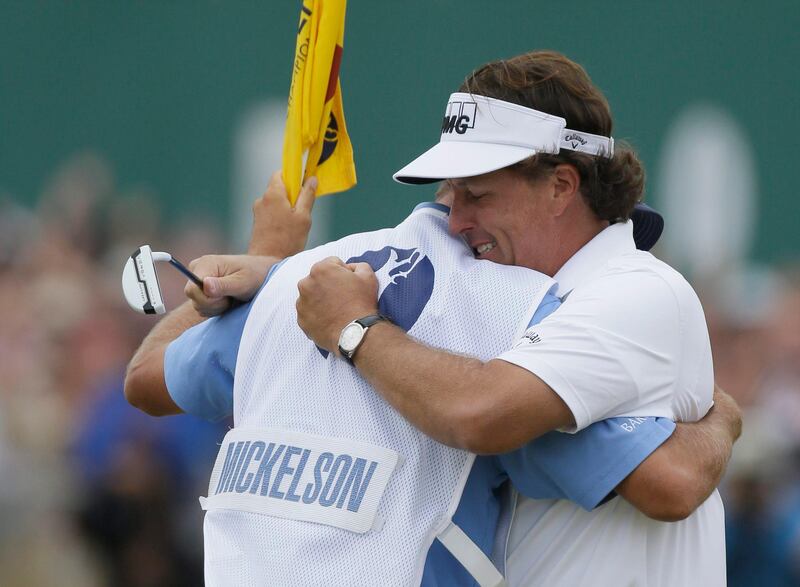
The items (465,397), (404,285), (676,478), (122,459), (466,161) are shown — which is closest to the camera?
(465,397)

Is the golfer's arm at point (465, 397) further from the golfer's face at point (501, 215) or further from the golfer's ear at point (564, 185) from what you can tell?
the golfer's ear at point (564, 185)

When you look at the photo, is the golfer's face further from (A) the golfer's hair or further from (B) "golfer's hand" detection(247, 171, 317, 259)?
(B) "golfer's hand" detection(247, 171, 317, 259)

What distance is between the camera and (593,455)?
2.67 metres

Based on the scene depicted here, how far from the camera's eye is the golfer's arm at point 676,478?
2.68 m

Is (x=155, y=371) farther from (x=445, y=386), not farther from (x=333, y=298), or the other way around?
(x=445, y=386)

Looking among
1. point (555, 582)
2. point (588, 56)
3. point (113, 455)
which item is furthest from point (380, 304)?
point (588, 56)

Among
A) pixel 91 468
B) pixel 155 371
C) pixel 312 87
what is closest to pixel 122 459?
pixel 91 468

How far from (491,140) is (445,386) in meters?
0.64

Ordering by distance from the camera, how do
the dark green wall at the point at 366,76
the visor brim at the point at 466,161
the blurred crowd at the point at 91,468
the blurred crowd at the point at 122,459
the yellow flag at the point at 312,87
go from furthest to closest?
the dark green wall at the point at 366,76 → the blurred crowd at the point at 91,468 → the blurred crowd at the point at 122,459 → the yellow flag at the point at 312,87 → the visor brim at the point at 466,161

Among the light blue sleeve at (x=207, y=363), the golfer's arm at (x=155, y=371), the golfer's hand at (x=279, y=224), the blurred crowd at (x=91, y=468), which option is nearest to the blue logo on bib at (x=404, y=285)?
the light blue sleeve at (x=207, y=363)

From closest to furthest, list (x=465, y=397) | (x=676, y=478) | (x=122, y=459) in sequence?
1. (x=465, y=397)
2. (x=676, y=478)
3. (x=122, y=459)

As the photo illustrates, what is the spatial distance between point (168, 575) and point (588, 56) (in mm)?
4950

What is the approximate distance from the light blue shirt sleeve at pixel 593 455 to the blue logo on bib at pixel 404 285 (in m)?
0.24

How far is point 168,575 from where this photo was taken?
21.5 ft
